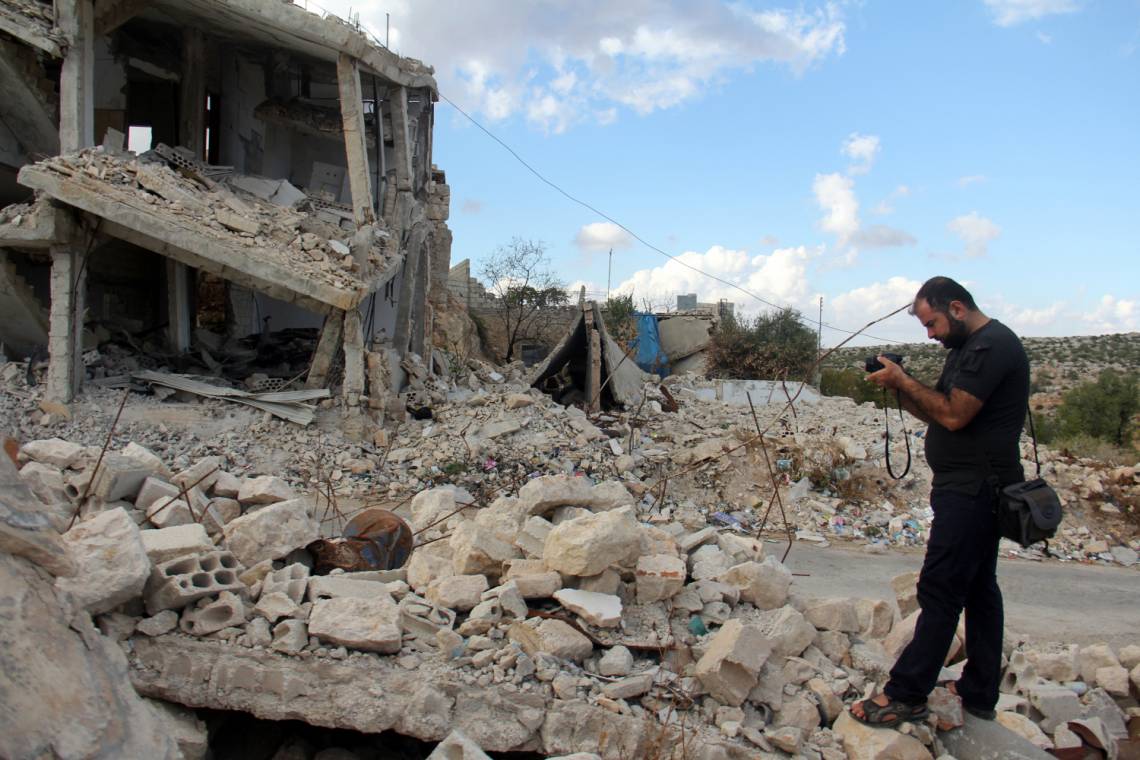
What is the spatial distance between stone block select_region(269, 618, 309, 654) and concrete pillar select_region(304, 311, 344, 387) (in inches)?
316

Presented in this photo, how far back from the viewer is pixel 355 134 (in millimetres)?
11984

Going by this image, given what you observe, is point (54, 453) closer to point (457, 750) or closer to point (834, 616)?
point (457, 750)

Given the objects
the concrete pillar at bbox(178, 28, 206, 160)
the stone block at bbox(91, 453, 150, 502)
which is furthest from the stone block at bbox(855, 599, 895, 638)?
the concrete pillar at bbox(178, 28, 206, 160)

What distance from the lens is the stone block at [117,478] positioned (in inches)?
197

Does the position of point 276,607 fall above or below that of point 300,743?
above

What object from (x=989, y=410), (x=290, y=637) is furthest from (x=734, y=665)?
(x=290, y=637)

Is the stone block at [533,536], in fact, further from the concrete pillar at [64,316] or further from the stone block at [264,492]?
the concrete pillar at [64,316]

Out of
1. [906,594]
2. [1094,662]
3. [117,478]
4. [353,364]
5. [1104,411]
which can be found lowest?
[1094,662]

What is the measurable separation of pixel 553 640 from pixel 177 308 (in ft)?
39.2

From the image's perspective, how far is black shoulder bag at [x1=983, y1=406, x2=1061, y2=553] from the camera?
3215 millimetres

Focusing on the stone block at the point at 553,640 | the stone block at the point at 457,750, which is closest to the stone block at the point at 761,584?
the stone block at the point at 553,640

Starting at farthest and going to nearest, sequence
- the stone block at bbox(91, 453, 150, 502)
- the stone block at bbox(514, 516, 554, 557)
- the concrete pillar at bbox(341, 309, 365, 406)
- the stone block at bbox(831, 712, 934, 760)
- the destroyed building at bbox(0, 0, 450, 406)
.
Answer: the concrete pillar at bbox(341, 309, 365, 406) → the destroyed building at bbox(0, 0, 450, 406) → the stone block at bbox(91, 453, 150, 502) → the stone block at bbox(514, 516, 554, 557) → the stone block at bbox(831, 712, 934, 760)

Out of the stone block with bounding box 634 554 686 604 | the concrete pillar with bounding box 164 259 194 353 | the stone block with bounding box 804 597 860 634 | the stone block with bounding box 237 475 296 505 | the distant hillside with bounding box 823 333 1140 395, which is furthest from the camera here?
the distant hillside with bounding box 823 333 1140 395

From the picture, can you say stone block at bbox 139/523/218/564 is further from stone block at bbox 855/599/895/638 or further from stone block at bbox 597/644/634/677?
stone block at bbox 855/599/895/638
